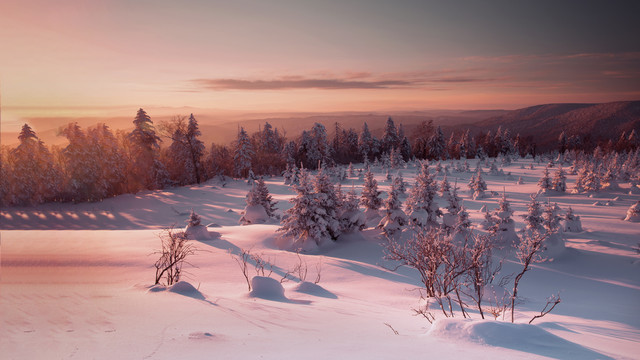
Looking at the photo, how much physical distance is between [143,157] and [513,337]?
49033 millimetres

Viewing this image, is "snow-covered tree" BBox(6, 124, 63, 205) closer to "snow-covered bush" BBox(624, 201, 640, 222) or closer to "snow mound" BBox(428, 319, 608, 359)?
"snow mound" BBox(428, 319, 608, 359)

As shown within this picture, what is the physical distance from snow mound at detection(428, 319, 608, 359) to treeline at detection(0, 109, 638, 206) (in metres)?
36.1

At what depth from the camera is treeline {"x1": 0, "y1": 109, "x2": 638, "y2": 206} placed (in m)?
30.5

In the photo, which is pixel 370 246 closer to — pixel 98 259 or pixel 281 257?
pixel 281 257

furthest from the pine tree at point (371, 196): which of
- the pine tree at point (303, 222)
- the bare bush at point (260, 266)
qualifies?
the bare bush at point (260, 266)

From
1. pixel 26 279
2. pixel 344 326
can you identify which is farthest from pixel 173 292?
pixel 344 326

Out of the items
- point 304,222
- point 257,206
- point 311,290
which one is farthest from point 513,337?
point 257,206

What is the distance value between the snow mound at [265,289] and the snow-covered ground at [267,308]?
0.12ft

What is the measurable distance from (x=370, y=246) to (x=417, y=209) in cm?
460

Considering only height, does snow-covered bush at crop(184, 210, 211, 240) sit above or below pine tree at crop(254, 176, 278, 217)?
below

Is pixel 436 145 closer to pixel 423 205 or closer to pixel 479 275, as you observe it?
pixel 423 205

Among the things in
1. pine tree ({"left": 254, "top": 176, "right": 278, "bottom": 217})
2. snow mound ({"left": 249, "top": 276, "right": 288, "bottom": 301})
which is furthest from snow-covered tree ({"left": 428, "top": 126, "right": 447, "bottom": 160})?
snow mound ({"left": 249, "top": 276, "right": 288, "bottom": 301})

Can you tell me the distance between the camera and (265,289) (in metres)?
9.09

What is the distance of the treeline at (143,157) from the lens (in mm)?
30484
